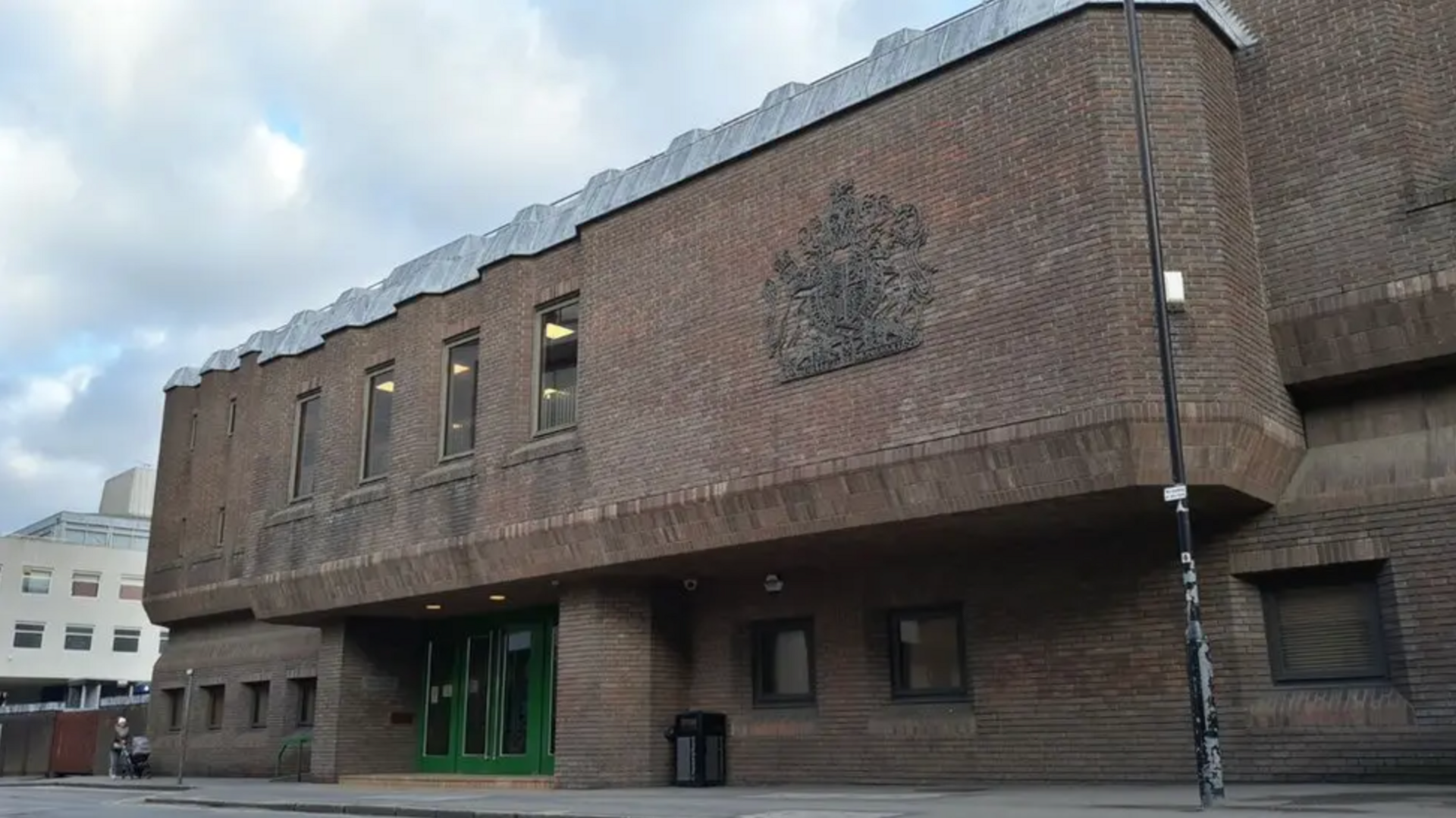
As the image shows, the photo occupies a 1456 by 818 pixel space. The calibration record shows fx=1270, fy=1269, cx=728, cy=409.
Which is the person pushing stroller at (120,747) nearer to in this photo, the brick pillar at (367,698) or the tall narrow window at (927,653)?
the brick pillar at (367,698)

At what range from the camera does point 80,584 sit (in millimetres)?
70000

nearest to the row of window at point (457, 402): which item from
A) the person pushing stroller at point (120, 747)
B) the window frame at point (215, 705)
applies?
the window frame at point (215, 705)

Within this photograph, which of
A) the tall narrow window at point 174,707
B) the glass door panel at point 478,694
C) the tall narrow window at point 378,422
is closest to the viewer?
the glass door panel at point 478,694

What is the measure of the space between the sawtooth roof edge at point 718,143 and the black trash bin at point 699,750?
312 inches

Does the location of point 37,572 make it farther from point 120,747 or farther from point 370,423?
point 370,423

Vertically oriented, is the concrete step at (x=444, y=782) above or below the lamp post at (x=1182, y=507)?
below

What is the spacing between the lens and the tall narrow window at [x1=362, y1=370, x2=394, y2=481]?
23.8m

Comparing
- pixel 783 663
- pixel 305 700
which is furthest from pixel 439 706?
pixel 783 663

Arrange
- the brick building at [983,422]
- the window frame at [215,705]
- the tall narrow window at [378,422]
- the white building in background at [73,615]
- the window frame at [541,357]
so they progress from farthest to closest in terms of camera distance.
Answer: the white building in background at [73,615]
the window frame at [215,705]
the tall narrow window at [378,422]
the window frame at [541,357]
the brick building at [983,422]

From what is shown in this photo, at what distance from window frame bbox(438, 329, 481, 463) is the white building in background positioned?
168ft

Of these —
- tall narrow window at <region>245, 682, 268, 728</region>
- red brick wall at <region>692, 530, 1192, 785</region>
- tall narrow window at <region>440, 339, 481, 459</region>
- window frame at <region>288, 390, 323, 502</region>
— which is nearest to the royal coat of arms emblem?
red brick wall at <region>692, 530, 1192, 785</region>

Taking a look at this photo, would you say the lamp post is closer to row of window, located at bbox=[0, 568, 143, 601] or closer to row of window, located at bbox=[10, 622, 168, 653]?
row of window, located at bbox=[10, 622, 168, 653]

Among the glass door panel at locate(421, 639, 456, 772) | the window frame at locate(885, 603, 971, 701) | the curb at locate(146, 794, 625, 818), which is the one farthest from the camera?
the glass door panel at locate(421, 639, 456, 772)

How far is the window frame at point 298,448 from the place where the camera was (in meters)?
25.8
